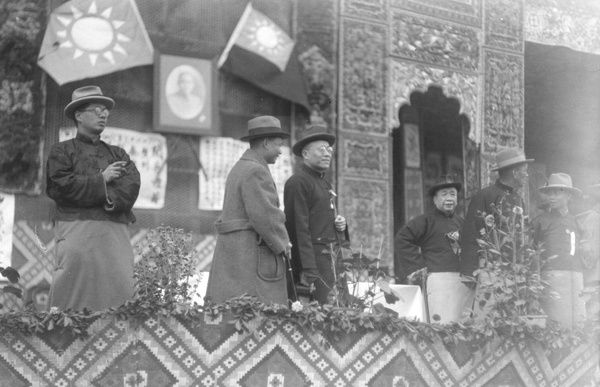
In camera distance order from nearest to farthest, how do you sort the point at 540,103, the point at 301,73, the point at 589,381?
the point at 589,381, the point at 301,73, the point at 540,103

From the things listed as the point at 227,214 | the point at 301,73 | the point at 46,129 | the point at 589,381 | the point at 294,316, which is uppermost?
the point at 301,73

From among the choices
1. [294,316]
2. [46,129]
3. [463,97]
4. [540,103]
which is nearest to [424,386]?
[294,316]

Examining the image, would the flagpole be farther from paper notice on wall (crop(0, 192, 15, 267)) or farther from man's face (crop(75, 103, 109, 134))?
man's face (crop(75, 103, 109, 134))

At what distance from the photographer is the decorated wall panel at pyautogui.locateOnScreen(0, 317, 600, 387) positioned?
16.5 ft

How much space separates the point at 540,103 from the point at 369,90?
170 inches

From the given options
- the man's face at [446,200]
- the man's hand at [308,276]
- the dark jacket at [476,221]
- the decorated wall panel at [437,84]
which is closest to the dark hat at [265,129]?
the man's hand at [308,276]

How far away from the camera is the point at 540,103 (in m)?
13.6

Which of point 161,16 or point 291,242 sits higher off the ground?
point 161,16

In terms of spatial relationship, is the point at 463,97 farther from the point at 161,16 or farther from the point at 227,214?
the point at 227,214

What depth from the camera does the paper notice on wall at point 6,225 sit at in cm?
830

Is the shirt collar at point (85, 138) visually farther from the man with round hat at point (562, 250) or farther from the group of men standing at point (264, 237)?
the man with round hat at point (562, 250)

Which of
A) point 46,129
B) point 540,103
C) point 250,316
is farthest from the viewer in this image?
point 540,103

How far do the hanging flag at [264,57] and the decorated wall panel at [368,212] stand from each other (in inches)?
36.3

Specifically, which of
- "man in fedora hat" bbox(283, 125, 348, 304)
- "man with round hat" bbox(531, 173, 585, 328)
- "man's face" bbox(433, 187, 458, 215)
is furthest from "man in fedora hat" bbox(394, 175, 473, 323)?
"man in fedora hat" bbox(283, 125, 348, 304)
